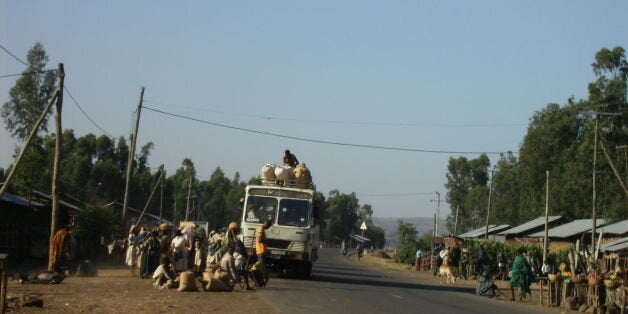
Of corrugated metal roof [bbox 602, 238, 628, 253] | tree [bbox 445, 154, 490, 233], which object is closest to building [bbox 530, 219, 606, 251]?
corrugated metal roof [bbox 602, 238, 628, 253]

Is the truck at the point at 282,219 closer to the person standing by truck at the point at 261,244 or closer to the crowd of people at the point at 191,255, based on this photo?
the crowd of people at the point at 191,255

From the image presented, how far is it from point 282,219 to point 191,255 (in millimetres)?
3683

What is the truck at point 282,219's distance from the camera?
28.0m

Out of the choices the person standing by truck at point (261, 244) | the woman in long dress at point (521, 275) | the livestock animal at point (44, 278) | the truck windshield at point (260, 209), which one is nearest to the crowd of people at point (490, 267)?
the woman in long dress at point (521, 275)

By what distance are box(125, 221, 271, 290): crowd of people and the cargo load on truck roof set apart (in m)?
2.84

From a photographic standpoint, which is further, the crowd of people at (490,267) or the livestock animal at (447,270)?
the livestock animal at (447,270)

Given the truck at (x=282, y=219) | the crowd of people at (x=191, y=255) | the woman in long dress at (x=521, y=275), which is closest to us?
the crowd of people at (x=191, y=255)

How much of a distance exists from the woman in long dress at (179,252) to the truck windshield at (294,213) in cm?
342

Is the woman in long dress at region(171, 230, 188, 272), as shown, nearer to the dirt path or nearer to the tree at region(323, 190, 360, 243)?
the dirt path

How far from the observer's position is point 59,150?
92.4 feet

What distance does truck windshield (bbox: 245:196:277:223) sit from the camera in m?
28.2

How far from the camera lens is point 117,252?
39375 mm

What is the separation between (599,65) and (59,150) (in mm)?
52700

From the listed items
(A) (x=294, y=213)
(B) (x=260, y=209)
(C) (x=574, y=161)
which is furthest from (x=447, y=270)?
(C) (x=574, y=161)
